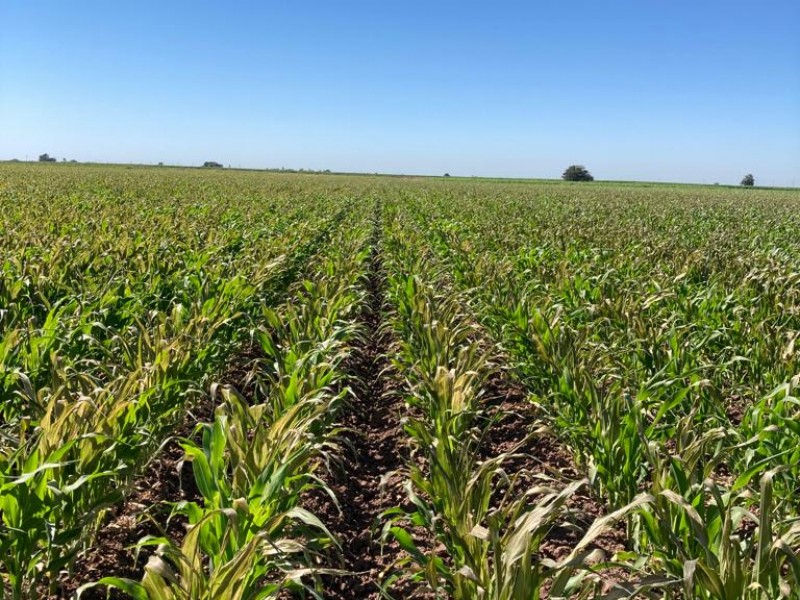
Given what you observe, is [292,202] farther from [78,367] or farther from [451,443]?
[451,443]

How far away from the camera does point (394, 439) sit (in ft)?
13.5

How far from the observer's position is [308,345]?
14.5 ft

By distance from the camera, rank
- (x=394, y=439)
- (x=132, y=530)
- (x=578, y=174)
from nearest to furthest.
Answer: (x=132, y=530) → (x=394, y=439) → (x=578, y=174)

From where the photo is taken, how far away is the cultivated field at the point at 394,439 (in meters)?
1.95

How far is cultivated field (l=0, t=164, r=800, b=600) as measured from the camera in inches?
76.7

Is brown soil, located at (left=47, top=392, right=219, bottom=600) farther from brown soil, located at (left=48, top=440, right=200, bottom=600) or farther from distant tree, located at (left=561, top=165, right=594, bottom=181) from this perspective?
distant tree, located at (left=561, top=165, right=594, bottom=181)

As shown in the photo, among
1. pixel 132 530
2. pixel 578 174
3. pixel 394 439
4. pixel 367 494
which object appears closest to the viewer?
pixel 132 530

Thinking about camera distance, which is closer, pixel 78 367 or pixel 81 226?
pixel 78 367

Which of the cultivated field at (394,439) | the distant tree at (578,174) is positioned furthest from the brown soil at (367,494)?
the distant tree at (578,174)

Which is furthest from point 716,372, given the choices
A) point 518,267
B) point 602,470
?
point 518,267

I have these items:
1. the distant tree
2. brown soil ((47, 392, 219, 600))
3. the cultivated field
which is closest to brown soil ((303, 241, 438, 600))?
the cultivated field

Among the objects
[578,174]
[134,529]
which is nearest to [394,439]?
[134,529]

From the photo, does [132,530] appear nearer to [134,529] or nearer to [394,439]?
[134,529]

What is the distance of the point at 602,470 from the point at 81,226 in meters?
9.23
